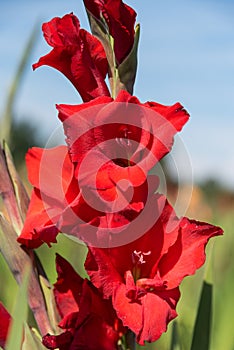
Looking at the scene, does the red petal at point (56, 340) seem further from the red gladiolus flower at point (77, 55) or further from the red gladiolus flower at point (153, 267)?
the red gladiolus flower at point (77, 55)

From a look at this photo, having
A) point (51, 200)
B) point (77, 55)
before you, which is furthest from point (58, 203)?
point (77, 55)

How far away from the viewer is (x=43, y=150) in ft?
1.57

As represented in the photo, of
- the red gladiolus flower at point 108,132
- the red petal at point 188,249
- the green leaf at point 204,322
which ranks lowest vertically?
the green leaf at point 204,322

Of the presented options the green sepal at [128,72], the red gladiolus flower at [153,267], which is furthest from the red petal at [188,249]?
the green sepal at [128,72]

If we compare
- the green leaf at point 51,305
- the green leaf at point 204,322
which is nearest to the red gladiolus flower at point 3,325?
the green leaf at point 51,305

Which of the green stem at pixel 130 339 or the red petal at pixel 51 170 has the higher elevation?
the red petal at pixel 51 170

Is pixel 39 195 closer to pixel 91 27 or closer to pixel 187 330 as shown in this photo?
pixel 91 27

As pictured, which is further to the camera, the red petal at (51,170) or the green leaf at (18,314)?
the red petal at (51,170)

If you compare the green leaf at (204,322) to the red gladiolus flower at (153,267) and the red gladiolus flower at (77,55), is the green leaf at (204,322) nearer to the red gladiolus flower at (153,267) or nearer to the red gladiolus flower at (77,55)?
the red gladiolus flower at (153,267)

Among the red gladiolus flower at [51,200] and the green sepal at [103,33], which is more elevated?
the green sepal at [103,33]

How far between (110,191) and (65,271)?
85mm

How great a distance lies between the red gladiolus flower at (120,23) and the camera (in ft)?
1.45

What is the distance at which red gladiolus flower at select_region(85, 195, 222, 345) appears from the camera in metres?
0.41

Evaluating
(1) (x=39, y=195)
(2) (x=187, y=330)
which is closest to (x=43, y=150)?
(1) (x=39, y=195)
